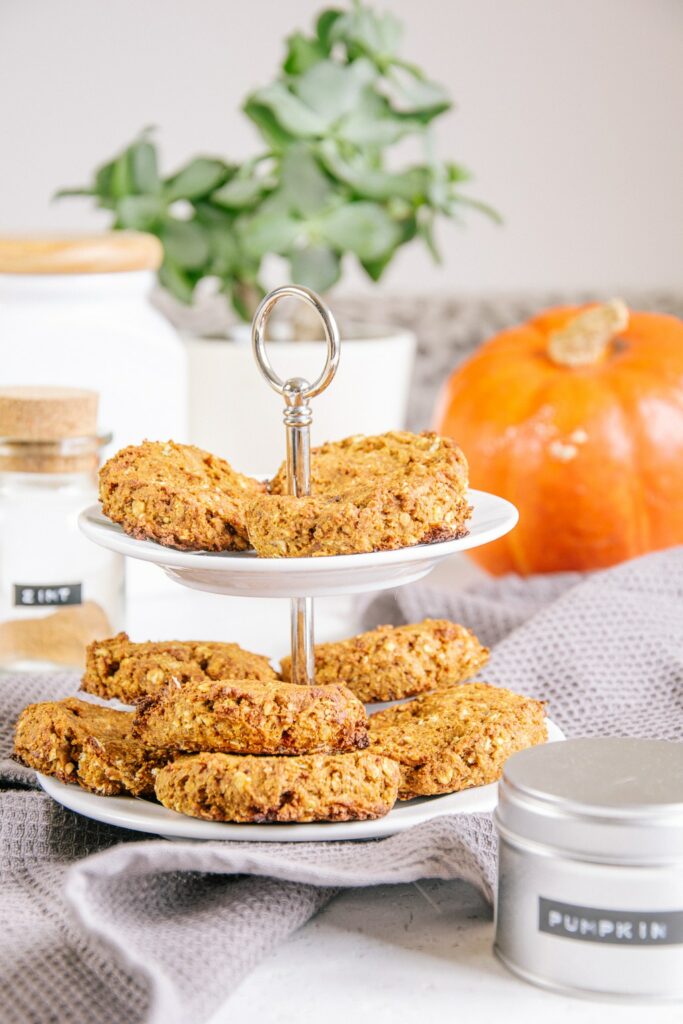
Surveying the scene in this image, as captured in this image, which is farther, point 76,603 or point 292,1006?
point 76,603

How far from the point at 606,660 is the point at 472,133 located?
1363 mm

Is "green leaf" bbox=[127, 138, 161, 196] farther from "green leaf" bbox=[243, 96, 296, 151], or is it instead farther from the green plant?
"green leaf" bbox=[243, 96, 296, 151]

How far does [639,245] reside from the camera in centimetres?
222

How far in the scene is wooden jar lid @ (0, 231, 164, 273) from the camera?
119cm

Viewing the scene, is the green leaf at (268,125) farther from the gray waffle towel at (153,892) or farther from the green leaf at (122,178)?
the gray waffle towel at (153,892)

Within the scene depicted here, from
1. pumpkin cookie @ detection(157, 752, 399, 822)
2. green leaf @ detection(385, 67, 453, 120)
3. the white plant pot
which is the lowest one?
pumpkin cookie @ detection(157, 752, 399, 822)

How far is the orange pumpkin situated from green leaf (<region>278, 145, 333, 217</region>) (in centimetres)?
23

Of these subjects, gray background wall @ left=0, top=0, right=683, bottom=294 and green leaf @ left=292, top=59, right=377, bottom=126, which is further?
gray background wall @ left=0, top=0, right=683, bottom=294

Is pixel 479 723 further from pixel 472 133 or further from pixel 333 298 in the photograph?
pixel 472 133

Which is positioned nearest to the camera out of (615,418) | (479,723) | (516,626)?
(479,723)

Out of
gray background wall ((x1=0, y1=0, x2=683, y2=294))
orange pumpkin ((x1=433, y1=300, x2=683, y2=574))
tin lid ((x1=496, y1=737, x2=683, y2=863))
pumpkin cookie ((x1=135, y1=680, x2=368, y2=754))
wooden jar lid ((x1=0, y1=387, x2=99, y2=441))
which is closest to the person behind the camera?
tin lid ((x1=496, y1=737, x2=683, y2=863))

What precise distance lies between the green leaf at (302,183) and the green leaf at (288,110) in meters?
0.02

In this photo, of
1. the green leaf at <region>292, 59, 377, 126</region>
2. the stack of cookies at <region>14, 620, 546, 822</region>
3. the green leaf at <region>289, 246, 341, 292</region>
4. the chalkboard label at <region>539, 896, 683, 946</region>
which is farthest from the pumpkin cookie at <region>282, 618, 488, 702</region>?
the green leaf at <region>292, 59, 377, 126</region>

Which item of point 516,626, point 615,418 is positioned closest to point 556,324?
point 615,418
